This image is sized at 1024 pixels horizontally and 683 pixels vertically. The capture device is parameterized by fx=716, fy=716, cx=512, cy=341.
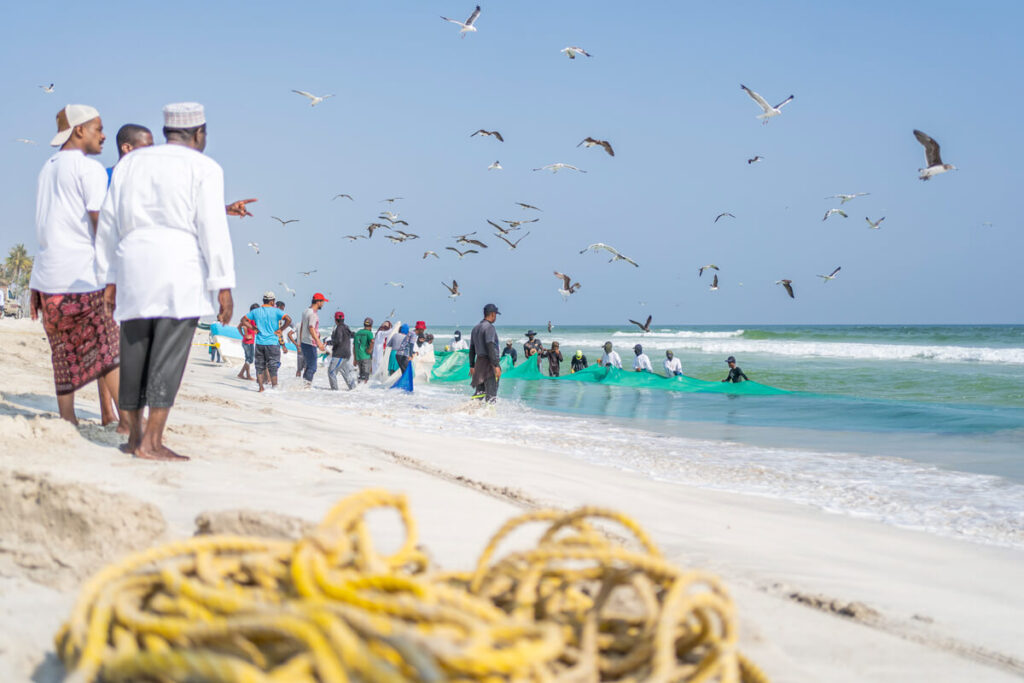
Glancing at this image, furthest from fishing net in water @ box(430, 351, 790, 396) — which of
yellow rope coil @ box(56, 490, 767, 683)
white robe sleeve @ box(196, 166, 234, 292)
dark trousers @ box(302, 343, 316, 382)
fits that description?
yellow rope coil @ box(56, 490, 767, 683)

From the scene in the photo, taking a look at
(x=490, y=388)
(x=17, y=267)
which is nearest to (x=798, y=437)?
(x=490, y=388)

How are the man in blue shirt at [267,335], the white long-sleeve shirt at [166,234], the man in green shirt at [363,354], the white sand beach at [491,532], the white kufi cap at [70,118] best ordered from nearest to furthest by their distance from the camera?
1. the white sand beach at [491,532]
2. the white long-sleeve shirt at [166,234]
3. the white kufi cap at [70,118]
4. the man in blue shirt at [267,335]
5. the man in green shirt at [363,354]

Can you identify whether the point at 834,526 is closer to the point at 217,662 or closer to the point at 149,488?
the point at 149,488

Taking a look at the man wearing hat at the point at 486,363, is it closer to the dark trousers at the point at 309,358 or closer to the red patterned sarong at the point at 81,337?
the dark trousers at the point at 309,358

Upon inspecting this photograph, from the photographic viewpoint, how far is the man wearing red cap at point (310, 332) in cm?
1462

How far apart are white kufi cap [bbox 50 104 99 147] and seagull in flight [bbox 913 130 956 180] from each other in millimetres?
13317

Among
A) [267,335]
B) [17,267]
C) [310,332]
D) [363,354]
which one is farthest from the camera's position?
[17,267]

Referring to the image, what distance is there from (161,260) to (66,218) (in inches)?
52.8

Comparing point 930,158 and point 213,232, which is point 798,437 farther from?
point 213,232

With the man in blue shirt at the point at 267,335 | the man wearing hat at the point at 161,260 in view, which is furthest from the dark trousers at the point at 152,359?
the man in blue shirt at the point at 267,335

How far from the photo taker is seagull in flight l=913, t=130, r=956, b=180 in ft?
43.2

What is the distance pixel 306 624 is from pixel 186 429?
4.37 meters

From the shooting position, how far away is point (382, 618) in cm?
140

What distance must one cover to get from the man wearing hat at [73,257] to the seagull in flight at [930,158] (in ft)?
44.0
